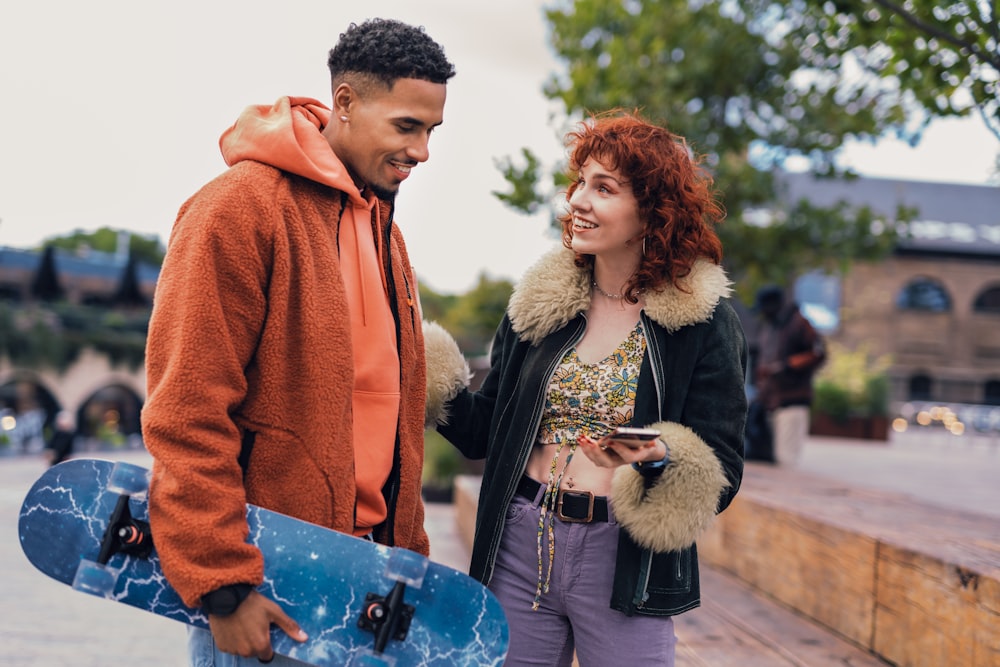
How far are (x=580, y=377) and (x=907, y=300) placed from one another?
4647cm

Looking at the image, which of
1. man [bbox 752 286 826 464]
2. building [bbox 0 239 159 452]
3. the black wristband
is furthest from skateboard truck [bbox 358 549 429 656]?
building [bbox 0 239 159 452]

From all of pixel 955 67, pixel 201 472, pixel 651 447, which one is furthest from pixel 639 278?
pixel 955 67

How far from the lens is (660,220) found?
7.99 ft

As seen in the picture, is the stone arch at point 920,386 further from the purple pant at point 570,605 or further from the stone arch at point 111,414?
the purple pant at point 570,605

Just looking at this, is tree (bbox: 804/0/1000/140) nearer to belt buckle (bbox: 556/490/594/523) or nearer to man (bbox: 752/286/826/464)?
belt buckle (bbox: 556/490/594/523)

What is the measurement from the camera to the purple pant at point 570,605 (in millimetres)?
2234

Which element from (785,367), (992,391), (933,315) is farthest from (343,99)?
(992,391)

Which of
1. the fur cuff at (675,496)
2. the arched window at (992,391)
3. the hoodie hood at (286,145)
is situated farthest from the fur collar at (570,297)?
the arched window at (992,391)

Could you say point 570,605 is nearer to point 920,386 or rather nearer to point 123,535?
point 123,535

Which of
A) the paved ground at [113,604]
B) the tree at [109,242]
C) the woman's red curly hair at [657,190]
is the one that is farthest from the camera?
the tree at [109,242]

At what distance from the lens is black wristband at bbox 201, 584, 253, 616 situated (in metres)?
1.66

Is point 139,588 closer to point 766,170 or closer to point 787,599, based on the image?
point 787,599

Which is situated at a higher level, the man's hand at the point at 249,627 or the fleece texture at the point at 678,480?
the fleece texture at the point at 678,480

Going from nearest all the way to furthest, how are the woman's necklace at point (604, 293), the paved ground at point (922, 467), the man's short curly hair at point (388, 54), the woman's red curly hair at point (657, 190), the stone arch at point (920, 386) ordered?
the man's short curly hair at point (388, 54) < the woman's red curly hair at point (657, 190) < the woman's necklace at point (604, 293) < the paved ground at point (922, 467) < the stone arch at point (920, 386)
